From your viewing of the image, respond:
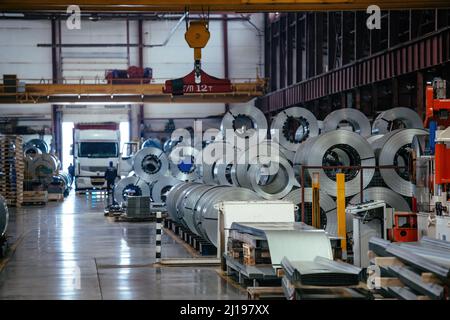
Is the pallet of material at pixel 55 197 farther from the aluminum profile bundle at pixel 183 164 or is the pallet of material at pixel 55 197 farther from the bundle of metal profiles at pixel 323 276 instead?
the bundle of metal profiles at pixel 323 276

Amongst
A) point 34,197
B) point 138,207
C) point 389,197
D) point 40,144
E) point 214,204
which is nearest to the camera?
point 214,204

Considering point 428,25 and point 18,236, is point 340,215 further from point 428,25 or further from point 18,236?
point 428,25

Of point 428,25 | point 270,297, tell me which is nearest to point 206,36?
point 270,297

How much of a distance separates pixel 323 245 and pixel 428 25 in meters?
15.8

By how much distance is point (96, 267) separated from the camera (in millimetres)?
14570

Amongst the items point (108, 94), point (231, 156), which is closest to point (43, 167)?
point (108, 94)

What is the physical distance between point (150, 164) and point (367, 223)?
1538 cm

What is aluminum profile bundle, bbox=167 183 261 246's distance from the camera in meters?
15.5

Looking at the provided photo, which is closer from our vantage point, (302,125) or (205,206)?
(205,206)

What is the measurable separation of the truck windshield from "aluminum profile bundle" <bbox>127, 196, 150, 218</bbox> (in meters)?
14.1

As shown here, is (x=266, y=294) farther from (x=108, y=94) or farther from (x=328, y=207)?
(x=108, y=94)

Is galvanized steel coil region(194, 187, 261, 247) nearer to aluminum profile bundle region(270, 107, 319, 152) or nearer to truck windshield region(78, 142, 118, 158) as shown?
aluminum profile bundle region(270, 107, 319, 152)

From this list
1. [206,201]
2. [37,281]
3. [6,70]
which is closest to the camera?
[37,281]

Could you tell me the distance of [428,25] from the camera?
25.7m
